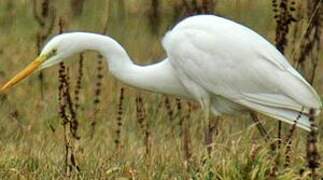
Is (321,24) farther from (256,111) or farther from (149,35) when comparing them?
(149,35)

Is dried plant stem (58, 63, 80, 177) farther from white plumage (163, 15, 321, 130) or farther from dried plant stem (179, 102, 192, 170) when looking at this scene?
white plumage (163, 15, 321, 130)

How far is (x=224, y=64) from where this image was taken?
757 cm

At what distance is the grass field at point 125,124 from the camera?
649 cm

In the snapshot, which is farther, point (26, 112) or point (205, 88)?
point (26, 112)

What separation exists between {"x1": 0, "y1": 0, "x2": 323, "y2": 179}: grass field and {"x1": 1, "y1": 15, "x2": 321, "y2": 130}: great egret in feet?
0.77

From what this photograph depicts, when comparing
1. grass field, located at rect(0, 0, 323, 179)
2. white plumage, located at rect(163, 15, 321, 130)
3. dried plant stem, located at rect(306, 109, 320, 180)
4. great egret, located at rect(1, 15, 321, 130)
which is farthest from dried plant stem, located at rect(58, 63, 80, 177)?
dried plant stem, located at rect(306, 109, 320, 180)

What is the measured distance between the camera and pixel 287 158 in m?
6.32

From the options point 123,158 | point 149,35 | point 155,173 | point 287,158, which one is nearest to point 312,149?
point 287,158

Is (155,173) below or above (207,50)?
below

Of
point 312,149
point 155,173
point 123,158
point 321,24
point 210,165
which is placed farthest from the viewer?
point 321,24

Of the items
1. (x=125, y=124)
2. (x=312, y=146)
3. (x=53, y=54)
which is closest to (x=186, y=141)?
(x=53, y=54)

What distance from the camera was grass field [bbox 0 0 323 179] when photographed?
6488 mm

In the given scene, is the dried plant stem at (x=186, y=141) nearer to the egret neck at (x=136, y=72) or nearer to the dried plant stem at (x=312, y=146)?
the egret neck at (x=136, y=72)

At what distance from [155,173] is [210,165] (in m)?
0.54
